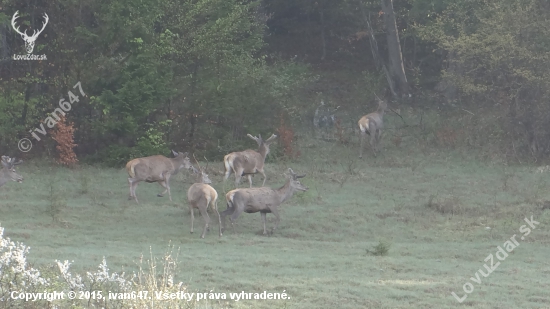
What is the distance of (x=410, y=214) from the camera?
15.7m

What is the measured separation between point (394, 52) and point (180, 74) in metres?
8.79

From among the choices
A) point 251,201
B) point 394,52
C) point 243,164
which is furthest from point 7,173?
point 394,52

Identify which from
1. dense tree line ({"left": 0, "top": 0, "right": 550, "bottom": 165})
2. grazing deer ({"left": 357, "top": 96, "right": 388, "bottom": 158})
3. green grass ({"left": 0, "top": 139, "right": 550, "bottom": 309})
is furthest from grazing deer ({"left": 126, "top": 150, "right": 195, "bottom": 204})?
grazing deer ({"left": 357, "top": 96, "right": 388, "bottom": 158})

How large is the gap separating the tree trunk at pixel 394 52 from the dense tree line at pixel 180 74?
7.41 ft

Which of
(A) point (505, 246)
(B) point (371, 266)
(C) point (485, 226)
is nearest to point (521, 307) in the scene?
(B) point (371, 266)

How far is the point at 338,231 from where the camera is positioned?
14.5m

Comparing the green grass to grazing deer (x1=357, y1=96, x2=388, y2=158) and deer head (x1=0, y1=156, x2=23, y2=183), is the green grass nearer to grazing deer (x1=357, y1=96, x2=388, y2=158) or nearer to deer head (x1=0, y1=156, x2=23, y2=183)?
deer head (x1=0, y1=156, x2=23, y2=183)

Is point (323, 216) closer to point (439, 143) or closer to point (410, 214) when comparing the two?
point (410, 214)

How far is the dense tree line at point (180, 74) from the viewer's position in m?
20.2

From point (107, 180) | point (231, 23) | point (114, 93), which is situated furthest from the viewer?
point (231, 23)

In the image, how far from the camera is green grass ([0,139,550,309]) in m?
9.97

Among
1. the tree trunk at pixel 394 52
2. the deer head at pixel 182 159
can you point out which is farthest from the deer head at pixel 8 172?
the tree trunk at pixel 394 52

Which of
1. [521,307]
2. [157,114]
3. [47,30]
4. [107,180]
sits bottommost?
[521,307]

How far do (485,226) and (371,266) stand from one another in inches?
167
